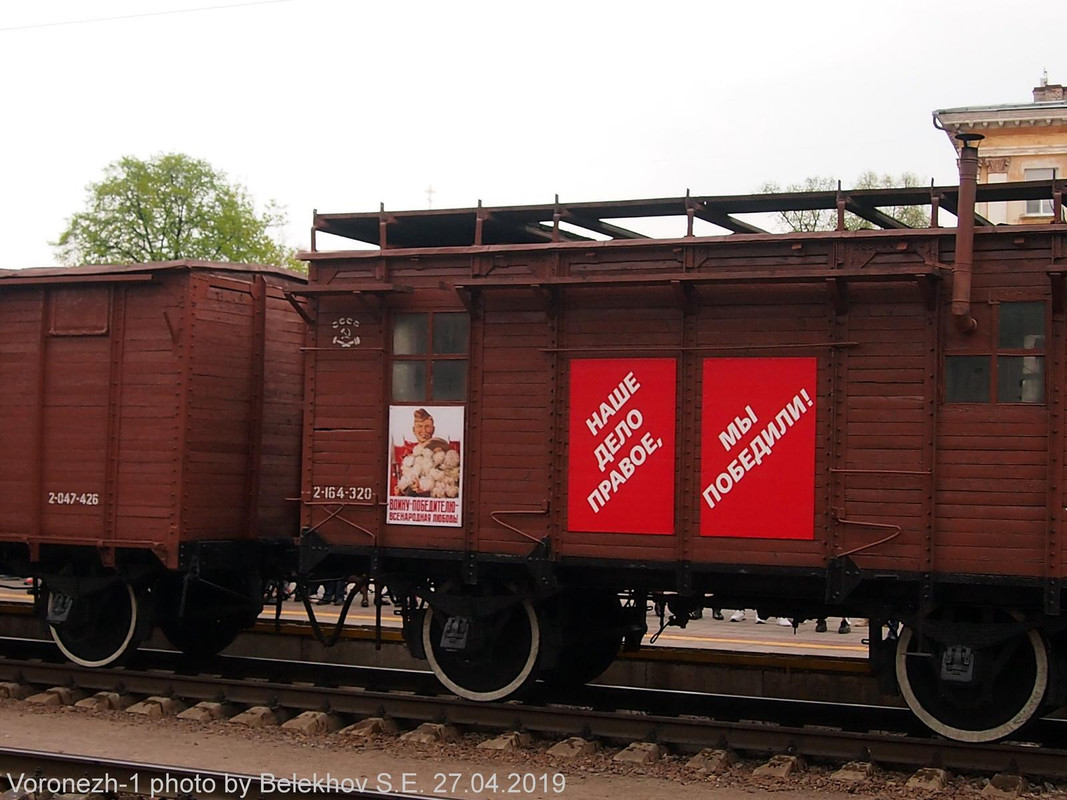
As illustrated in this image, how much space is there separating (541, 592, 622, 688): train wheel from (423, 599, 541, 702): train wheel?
0.32m

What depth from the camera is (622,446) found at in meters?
10.9

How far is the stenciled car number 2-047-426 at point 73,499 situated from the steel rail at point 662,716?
1632 millimetres

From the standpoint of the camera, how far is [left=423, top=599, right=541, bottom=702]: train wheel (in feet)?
36.9

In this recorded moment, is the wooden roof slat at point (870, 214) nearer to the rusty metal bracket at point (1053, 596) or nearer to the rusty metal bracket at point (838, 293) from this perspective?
the rusty metal bracket at point (838, 293)

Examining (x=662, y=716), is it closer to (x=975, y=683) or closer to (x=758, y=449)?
(x=758, y=449)

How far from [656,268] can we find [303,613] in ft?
35.2

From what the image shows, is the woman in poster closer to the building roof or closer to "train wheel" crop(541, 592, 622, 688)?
"train wheel" crop(541, 592, 622, 688)

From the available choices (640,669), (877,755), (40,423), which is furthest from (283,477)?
(877,755)

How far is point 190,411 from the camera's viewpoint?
12.4m

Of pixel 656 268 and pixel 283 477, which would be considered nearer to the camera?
pixel 656 268

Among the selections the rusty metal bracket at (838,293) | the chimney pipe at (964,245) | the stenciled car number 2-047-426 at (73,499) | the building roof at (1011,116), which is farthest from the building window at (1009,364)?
the building roof at (1011,116)

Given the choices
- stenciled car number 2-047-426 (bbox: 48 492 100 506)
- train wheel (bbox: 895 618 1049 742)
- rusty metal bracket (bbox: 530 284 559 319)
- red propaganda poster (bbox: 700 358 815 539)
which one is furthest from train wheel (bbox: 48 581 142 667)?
train wheel (bbox: 895 618 1049 742)

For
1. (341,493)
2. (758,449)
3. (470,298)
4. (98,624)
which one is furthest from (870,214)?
(98,624)

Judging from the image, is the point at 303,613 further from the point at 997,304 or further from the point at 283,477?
the point at 997,304
